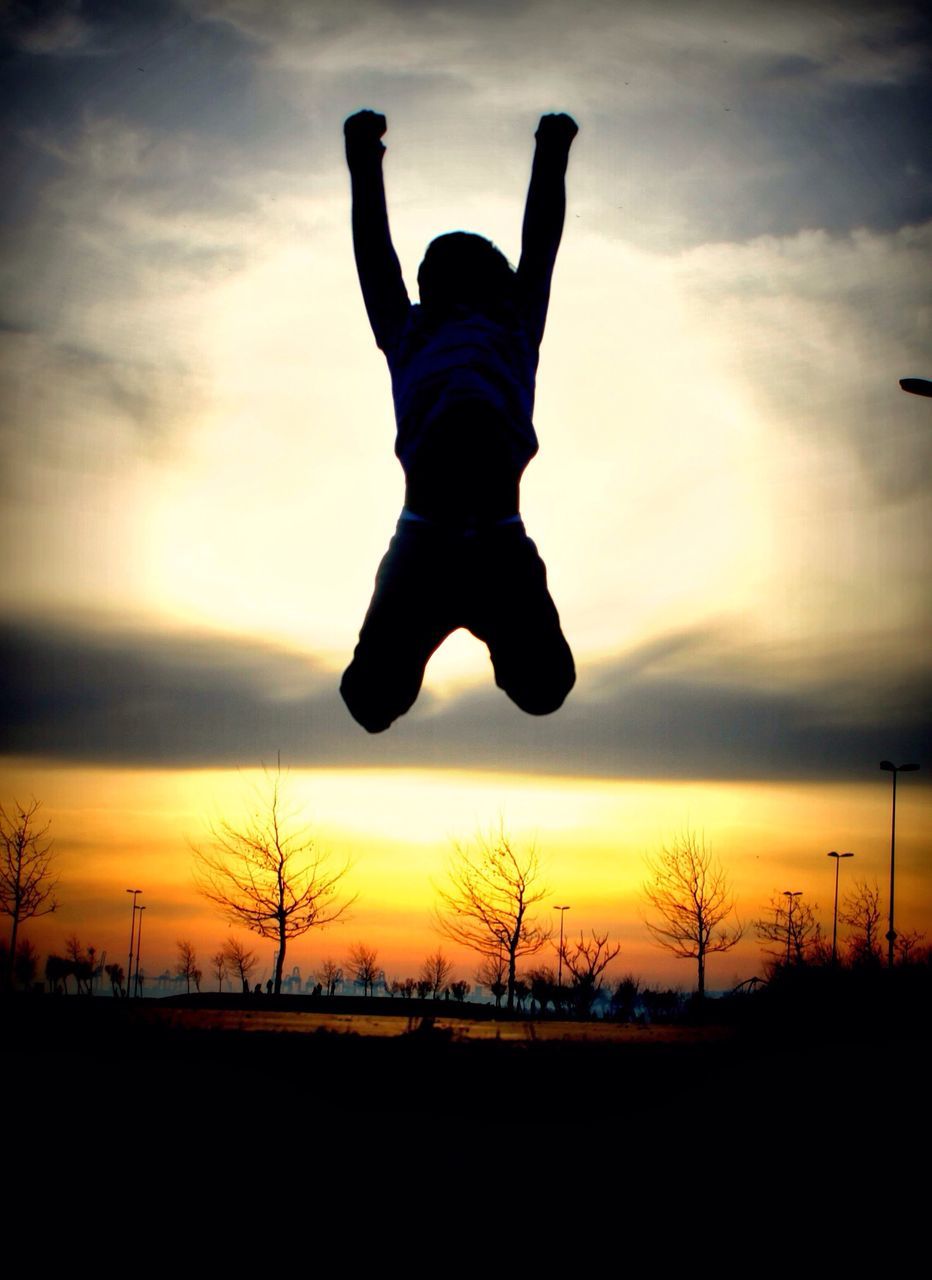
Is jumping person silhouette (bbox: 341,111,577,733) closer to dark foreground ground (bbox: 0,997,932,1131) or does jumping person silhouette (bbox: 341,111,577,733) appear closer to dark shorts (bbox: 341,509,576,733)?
dark shorts (bbox: 341,509,576,733)

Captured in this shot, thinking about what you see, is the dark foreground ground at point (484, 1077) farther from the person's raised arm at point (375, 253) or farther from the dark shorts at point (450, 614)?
the person's raised arm at point (375, 253)

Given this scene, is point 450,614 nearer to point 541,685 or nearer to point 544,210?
point 541,685

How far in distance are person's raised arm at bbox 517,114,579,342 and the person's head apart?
0.49ft

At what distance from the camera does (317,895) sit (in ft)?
77.7

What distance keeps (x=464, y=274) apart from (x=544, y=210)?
0.50m

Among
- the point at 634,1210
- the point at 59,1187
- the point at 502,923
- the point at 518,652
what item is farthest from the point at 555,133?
the point at 502,923

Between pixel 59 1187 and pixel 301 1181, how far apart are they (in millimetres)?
911

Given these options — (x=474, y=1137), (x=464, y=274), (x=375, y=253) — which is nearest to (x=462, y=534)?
(x=464, y=274)

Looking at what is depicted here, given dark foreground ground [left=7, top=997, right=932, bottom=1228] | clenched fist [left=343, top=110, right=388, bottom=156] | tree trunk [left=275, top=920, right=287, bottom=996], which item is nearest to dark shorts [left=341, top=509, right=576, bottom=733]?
clenched fist [left=343, top=110, right=388, bottom=156]

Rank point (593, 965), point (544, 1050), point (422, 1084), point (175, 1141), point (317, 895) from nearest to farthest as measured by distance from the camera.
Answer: point (175, 1141) → point (422, 1084) → point (544, 1050) → point (317, 895) → point (593, 965)

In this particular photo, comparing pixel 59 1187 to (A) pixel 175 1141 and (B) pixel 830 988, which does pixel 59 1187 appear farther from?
(B) pixel 830 988

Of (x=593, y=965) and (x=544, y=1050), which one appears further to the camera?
(x=593, y=965)

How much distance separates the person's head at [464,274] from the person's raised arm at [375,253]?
14 centimetres

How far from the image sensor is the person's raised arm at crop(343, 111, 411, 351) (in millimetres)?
4086
